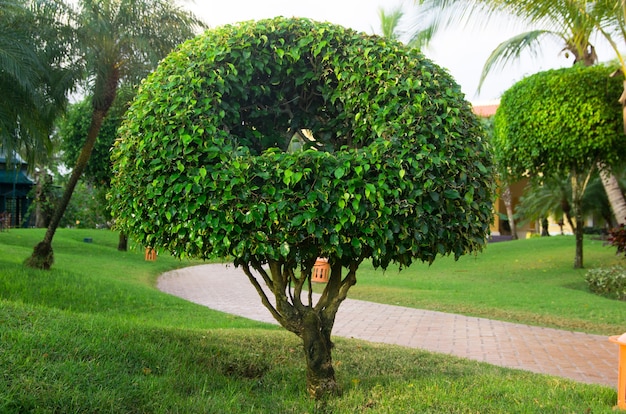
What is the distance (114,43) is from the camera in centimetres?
1187

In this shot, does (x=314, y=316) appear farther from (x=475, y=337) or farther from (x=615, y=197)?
(x=615, y=197)

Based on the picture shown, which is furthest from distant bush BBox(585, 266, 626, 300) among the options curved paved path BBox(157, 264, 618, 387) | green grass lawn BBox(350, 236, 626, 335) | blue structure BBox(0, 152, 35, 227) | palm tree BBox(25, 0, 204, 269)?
blue structure BBox(0, 152, 35, 227)

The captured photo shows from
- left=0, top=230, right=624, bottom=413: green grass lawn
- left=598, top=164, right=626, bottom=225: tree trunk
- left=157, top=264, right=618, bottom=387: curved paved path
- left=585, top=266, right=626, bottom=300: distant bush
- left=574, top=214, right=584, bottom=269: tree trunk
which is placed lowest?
left=157, top=264, right=618, bottom=387: curved paved path

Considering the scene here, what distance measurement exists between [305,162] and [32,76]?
24.3 feet

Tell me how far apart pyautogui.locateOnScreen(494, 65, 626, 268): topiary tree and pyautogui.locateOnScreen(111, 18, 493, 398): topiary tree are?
393 inches

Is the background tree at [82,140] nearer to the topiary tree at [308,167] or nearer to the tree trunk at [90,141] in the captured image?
the tree trunk at [90,141]

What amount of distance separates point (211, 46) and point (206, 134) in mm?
830

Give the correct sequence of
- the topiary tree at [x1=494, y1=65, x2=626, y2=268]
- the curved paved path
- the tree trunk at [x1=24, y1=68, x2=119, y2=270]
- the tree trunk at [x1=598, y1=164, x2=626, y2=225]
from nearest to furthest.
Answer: the curved paved path < the tree trunk at [x1=24, y1=68, x2=119, y2=270] < the topiary tree at [x1=494, y1=65, x2=626, y2=268] < the tree trunk at [x1=598, y1=164, x2=626, y2=225]

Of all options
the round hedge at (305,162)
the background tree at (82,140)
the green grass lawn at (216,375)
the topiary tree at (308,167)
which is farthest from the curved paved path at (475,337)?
the background tree at (82,140)

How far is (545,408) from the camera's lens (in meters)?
4.62

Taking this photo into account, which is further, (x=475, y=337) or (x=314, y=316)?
(x=475, y=337)

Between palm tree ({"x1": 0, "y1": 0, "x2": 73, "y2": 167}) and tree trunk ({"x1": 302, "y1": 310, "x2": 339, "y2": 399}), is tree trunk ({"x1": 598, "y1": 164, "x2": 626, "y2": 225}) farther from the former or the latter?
tree trunk ({"x1": 302, "y1": 310, "x2": 339, "y2": 399})

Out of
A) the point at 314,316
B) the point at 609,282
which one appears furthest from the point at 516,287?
the point at 314,316

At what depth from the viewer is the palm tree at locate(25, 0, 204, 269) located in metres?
11.6
